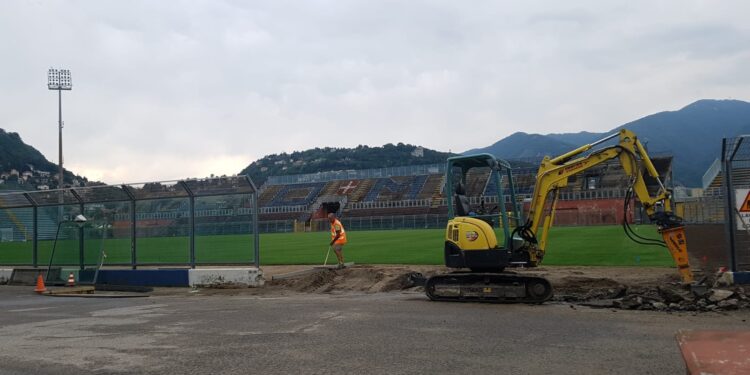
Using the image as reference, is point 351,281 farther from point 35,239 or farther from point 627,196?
point 35,239

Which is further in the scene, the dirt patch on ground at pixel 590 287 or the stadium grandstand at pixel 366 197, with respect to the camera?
the stadium grandstand at pixel 366 197

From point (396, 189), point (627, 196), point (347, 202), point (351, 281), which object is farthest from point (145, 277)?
point (396, 189)

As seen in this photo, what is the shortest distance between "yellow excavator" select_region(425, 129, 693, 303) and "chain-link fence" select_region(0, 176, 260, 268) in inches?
246

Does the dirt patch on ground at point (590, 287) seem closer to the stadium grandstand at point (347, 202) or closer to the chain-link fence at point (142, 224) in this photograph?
the chain-link fence at point (142, 224)

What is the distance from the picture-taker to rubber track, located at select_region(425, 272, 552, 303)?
1149 centimetres

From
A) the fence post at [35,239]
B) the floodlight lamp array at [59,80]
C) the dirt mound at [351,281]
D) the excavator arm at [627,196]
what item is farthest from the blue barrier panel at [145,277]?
the floodlight lamp array at [59,80]

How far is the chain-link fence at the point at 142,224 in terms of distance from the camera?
16.9 m

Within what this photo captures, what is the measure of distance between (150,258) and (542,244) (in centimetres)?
1140

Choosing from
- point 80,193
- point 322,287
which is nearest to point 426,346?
point 322,287

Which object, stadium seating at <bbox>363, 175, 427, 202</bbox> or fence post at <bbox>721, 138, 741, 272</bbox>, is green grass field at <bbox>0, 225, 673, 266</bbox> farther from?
stadium seating at <bbox>363, 175, 427, 202</bbox>

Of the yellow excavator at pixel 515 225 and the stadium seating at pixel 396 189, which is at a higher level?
the stadium seating at pixel 396 189

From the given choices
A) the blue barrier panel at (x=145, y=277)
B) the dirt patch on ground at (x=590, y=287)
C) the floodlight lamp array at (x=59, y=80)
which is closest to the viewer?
the dirt patch on ground at (x=590, y=287)

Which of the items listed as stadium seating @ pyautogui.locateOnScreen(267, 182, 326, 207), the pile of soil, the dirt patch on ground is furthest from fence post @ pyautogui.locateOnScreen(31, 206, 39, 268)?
stadium seating @ pyautogui.locateOnScreen(267, 182, 326, 207)

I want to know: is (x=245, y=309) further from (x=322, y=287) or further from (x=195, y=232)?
(x=195, y=232)
